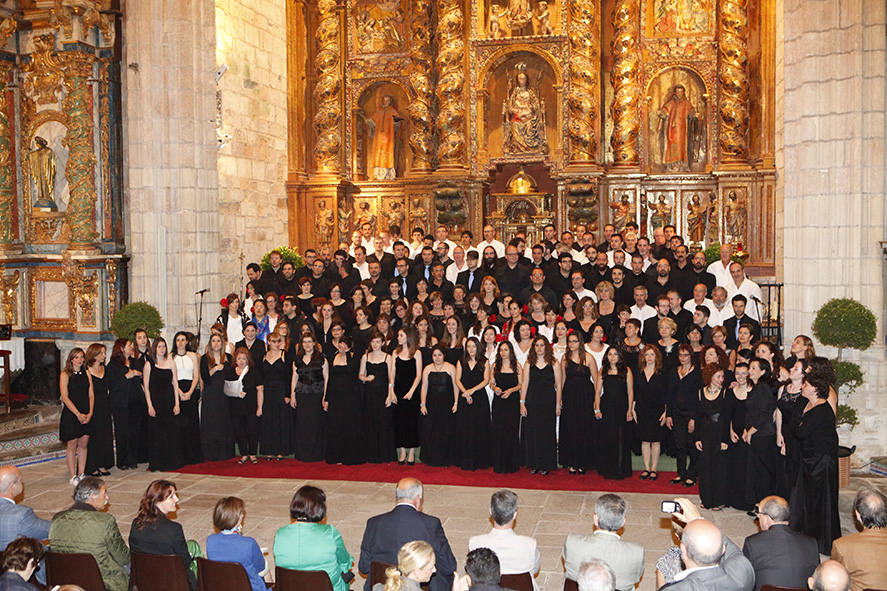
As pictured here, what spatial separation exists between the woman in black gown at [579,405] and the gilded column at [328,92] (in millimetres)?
10425

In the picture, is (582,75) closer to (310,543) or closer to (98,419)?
(98,419)

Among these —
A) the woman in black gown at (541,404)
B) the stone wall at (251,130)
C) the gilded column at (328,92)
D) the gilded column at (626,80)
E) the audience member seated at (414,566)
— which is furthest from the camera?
the gilded column at (328,92)

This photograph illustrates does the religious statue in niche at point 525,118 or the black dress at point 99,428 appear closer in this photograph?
the black dress at point 99,428

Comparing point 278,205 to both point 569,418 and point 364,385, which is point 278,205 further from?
point 569,418

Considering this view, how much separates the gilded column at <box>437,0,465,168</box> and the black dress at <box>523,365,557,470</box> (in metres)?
9.21

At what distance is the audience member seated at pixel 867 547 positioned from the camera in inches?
185

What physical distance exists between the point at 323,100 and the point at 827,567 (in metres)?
16.2

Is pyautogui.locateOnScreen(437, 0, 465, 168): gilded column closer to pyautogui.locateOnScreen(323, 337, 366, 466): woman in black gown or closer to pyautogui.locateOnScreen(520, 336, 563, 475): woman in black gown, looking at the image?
pyautogui.locateOnScreen(323, 337, 366, 466): woman in black gown

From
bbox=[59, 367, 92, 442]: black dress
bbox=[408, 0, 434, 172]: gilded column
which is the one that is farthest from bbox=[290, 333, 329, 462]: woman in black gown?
bbox=[408, 0, 434, 172]: gilded column

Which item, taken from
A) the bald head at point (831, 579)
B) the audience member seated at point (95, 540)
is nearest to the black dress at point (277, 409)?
the audience member seated at point (95, 540)

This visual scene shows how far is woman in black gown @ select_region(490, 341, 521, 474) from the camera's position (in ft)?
31.1

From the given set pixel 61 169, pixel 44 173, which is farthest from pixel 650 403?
pixel 44 173

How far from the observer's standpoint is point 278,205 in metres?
18.0

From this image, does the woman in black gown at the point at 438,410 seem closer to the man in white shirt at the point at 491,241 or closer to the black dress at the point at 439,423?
the black dress at the point at 439,423
